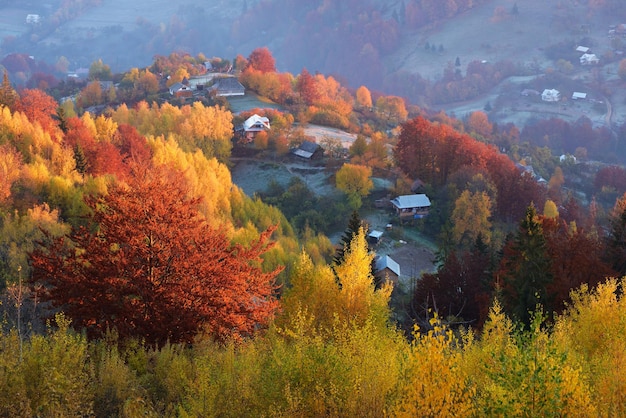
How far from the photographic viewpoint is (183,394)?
14.1 meters

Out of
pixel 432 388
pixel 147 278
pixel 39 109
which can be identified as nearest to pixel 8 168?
pixel 39 109

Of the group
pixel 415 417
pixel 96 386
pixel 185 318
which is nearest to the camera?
pixel 415 417

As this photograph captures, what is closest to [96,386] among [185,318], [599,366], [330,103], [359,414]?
[185,318]

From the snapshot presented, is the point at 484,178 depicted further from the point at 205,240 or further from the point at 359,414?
the point at 359,414

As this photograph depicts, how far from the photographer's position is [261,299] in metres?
20.2

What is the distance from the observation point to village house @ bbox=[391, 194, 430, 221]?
5647cm

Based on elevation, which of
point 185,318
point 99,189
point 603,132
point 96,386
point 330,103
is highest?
point 96,386

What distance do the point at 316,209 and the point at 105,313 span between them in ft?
Result: 131

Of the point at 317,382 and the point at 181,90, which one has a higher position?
the point at 317,382

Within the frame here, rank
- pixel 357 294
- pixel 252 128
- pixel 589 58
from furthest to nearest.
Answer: pixel 589 58
pixel 252 128
pixel 357 294

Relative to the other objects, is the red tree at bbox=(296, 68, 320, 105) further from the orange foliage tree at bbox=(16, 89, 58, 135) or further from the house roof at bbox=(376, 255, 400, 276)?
the house roof at bbox=(376, 255, 400, 276)

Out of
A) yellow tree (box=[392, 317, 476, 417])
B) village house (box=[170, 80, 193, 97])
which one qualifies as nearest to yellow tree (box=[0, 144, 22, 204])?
yellow tree (box=[392, 317, 476, 417])

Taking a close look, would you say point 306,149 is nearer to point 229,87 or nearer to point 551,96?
point 229,87

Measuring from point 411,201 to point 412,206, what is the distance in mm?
585
